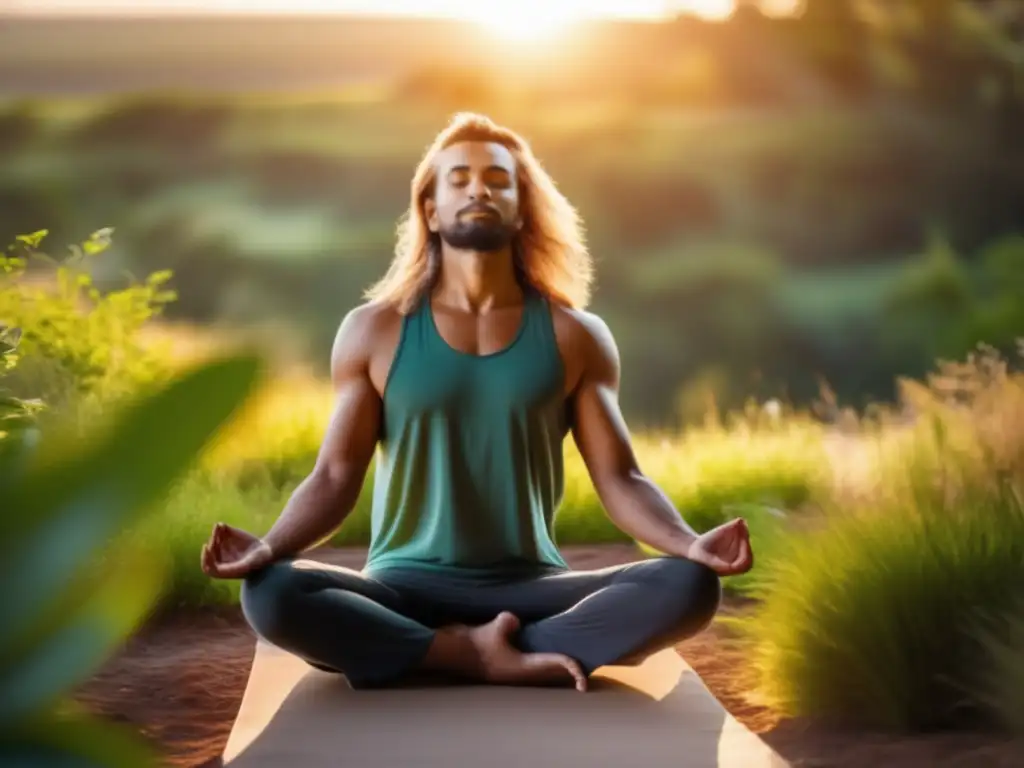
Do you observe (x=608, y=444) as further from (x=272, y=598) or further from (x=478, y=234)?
(x=272, y=598)

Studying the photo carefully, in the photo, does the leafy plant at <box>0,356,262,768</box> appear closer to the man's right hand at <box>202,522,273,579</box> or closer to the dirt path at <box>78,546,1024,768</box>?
the dirt path at <box>78,546,1024,768</box>

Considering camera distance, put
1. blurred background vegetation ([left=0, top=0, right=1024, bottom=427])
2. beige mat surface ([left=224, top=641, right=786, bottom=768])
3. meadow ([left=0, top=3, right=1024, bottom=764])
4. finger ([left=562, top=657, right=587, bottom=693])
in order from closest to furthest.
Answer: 1. beige mat surface ([left=224, top=641, right=786, bottom=768])
2. finger ([left=562, top=657, right=587, bottom=693])
3. meadow ([left=0, top=3, right=1024, bottom=764])
4. blurred background vegetation ([left=0, top=0, right=1024, bottom=427])

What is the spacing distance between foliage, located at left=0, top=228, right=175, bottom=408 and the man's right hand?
1.57m

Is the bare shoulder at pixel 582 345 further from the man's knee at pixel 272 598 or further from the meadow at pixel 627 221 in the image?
the meadow at pixel 627 221

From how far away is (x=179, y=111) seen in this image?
19.9 feet

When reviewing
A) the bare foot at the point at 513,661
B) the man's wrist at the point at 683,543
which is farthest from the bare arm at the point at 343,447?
the man's wrist at the point at 683,543

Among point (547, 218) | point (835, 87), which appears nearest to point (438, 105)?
point (835, 87)

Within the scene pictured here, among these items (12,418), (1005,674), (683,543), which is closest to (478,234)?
(683,543)

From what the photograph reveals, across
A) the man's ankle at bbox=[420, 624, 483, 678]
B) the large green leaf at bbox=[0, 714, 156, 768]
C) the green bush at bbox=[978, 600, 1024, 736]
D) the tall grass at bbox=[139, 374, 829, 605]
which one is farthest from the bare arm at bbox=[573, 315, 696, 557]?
the large green leaf at bbox=[0, 714, 156, 768]

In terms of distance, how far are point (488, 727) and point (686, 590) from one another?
1.37ft

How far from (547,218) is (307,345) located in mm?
3220

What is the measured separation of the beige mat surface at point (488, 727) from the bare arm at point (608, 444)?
0.32 m

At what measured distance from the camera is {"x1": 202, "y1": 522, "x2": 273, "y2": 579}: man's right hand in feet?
7.35

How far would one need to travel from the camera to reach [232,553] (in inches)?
91.1
